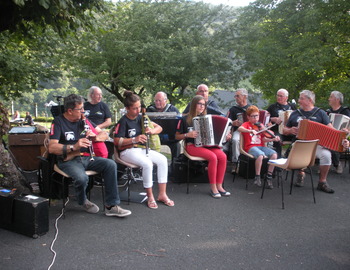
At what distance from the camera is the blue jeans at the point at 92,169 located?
3.91m

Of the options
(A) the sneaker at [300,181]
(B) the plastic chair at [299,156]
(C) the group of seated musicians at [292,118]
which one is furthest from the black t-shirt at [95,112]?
(A) the sneaker at [300,181]

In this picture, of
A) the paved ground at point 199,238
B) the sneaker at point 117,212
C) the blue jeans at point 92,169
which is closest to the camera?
the paved ground at point 199,238

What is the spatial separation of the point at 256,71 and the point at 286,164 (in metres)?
7.08

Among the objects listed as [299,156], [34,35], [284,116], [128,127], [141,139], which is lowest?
[299,156]


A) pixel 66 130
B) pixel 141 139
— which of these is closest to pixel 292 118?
pixel 141 139

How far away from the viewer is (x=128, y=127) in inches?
183

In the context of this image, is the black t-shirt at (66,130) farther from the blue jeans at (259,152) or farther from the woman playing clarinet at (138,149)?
the blue jeans at (259,152)

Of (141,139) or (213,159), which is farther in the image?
(213,159)

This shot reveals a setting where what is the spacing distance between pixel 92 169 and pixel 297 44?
24.6 ft

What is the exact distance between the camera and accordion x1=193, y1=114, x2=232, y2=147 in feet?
16.6

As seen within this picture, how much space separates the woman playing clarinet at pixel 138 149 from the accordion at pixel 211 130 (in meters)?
0.78

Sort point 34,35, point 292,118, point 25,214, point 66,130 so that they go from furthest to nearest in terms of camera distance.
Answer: point 34,35 → point 292,118 → point 66,130 → point 25,214

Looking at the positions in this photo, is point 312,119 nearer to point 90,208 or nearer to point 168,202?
point 168,202

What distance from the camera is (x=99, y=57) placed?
11180 millimetres
